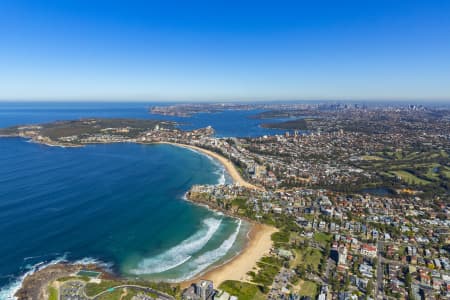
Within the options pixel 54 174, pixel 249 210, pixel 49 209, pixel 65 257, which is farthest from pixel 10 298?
pixel 54 174

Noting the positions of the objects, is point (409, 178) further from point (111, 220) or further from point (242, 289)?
point (111, 220)

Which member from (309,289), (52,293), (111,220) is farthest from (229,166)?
(52,293)

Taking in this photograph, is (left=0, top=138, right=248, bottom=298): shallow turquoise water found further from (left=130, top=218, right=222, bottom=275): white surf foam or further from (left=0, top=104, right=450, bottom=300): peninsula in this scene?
(left=0, top=104, right=450, bottom=300): peninsula

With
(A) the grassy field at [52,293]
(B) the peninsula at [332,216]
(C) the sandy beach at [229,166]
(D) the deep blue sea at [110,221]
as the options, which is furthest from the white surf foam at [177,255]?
(C) the sandy beach at [229,166]

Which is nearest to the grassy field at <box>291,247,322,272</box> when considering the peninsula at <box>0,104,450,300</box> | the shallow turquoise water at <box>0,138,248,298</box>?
the peninsula at <box>0,104,450,300</box>

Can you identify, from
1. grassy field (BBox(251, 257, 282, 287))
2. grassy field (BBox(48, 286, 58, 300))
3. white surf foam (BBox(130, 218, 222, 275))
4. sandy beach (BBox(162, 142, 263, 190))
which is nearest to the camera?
grassy field (BBox(48, 286, 58, 300))

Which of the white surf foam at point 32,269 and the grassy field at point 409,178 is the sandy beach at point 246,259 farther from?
the grassy field at point 409,178

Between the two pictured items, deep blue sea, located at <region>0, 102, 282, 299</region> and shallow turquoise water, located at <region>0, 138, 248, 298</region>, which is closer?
deep blue sea, located at <region>0, 102, 282, 299</region>

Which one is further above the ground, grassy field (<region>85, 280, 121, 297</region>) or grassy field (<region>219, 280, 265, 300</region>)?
grassy field (<region>85, 280, 121, 297</region>)
